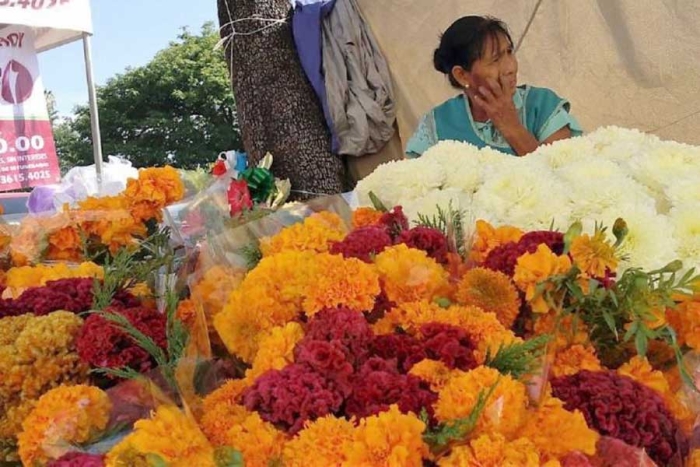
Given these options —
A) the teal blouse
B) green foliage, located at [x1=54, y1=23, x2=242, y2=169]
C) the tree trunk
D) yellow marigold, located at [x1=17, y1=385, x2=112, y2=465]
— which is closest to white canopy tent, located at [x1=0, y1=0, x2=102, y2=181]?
the tree trunk

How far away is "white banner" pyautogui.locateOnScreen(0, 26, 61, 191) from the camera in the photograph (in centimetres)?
539

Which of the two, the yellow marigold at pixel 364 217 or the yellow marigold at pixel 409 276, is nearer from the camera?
the yellow marigold at pixel 409 276

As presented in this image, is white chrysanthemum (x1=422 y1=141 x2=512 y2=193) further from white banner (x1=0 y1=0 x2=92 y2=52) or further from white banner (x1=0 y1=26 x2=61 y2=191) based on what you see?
white banner (x1=0 y1=26 x2=61 y2=191)

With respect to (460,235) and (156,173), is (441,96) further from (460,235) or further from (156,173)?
(460,235)

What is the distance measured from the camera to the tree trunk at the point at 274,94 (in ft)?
10.7

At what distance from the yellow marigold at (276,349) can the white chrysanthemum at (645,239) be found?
0.48m

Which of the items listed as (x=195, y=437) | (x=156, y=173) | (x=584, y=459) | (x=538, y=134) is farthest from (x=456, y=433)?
(x=538, y=134)

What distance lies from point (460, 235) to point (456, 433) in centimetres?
54

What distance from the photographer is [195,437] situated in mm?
713

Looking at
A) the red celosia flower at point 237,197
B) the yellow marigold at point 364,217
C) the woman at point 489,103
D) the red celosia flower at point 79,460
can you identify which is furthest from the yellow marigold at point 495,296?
the woman at point 489,103

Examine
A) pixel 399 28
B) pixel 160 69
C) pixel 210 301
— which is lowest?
pixel 210 301

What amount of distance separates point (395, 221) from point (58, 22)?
4.37 m

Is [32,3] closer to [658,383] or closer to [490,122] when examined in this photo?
[490,122]

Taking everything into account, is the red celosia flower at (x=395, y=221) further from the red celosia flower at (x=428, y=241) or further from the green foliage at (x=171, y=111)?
the green foliage at (x=171, y=111)
